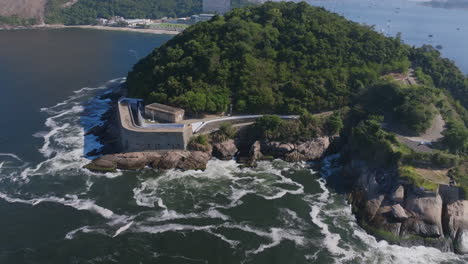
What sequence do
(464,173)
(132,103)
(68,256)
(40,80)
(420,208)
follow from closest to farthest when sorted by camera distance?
1. (68,256)
2. (420,208)
3. (464,173)
4. (132,103)
5. (40,80)

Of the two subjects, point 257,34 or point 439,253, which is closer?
point 439,253

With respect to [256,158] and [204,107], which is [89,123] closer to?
[204,107]

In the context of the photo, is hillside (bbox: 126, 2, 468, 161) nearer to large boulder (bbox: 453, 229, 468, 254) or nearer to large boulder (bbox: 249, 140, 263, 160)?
large boulder (bbox: 249, 140, 263, 160)

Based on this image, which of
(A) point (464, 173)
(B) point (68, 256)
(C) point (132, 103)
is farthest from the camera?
(C) point (132, 103)

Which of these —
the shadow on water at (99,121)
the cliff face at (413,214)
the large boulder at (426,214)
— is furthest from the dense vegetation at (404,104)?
the shadow on water at (99,121)

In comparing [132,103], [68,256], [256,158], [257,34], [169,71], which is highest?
[257,34]

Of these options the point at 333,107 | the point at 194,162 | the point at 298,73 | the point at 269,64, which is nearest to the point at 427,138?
the point at 333,107

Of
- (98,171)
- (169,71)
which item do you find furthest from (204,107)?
(98,171)

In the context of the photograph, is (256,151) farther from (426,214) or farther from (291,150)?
(426,214)
